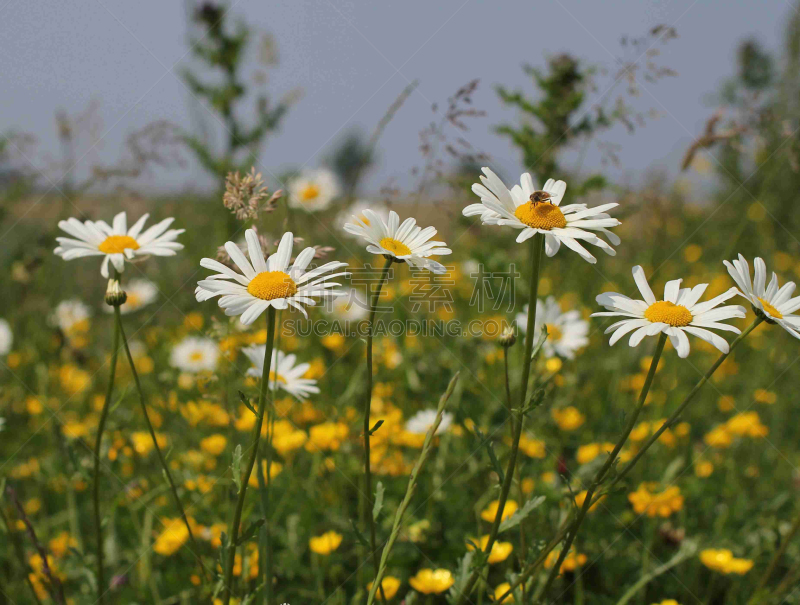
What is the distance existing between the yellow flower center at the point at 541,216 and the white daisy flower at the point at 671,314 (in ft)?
0.54

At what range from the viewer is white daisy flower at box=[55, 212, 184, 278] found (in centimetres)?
125

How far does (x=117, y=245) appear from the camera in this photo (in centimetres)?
131

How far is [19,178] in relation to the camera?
321 centimetres

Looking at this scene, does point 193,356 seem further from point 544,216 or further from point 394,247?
point 544,216

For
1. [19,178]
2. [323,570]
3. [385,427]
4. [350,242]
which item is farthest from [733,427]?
[19,178]

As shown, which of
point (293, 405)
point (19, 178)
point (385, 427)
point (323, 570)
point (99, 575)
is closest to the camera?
point (99, 575)

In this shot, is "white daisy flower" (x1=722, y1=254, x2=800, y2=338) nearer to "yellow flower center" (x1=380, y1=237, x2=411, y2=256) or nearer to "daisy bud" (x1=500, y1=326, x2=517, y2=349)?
"daisy bud" (x1=500, y1=326, x2=517, y2=349)

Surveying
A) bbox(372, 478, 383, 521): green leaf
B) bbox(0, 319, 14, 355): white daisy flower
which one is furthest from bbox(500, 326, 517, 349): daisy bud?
bbox(0, 319, 14, 355): white daisy flower

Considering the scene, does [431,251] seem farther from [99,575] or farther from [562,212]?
[99,575]

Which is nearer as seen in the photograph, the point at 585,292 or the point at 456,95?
the point at 456,95

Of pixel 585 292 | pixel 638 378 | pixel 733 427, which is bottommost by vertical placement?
pixel 733 427

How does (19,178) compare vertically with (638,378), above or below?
above

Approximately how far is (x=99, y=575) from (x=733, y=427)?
2432 millimetres

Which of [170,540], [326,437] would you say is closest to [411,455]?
[326,437]
